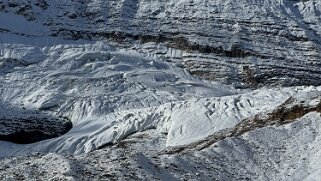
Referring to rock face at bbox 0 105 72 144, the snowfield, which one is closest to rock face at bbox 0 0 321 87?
the snowfield

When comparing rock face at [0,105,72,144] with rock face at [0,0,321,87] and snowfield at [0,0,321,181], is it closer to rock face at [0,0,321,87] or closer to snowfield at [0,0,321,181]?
snowfield at [0,0,321,181]

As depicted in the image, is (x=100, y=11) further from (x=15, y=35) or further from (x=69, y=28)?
(x=15, y=35)

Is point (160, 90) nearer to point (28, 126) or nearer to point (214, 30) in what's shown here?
point (28, 126)

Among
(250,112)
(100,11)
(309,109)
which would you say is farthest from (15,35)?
(309,109)

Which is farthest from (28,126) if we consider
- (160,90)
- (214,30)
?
(214,30)

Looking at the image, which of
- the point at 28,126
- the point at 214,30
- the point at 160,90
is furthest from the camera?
the point at 214,30

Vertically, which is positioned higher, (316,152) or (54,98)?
(316,152)
